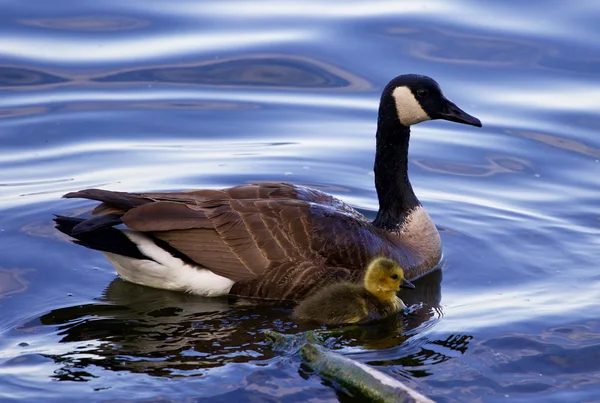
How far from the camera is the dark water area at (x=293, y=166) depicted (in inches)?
318

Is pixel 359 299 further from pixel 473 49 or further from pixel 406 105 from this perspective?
pixel 473 49

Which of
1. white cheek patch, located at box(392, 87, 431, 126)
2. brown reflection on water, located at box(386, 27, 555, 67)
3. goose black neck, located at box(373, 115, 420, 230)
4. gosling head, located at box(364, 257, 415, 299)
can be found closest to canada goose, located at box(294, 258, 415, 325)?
gosling head, located at box(364, 257, 415, 299)

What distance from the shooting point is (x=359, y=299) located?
9.05 meters

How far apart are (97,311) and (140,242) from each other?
72 centimetres

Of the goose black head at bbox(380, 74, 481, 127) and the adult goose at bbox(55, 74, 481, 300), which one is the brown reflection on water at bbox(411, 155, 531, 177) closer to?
the goose black head at bbox(380, 74, 481, 127)

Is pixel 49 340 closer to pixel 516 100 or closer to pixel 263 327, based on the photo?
pixel 263 327

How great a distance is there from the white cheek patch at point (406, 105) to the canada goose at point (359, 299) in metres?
1.93

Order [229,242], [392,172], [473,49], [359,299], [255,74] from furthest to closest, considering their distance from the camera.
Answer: [473,49]
[255,74]
[392,172]
[229,242]
[359,299]

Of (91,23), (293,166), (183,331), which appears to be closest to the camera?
(183,331)

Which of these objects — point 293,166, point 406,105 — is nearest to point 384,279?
point 406,105

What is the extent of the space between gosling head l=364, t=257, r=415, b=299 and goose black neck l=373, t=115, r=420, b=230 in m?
1.53

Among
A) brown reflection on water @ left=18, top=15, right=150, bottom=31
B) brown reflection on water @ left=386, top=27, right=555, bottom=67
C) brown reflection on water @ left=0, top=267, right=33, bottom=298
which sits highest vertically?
brown reflection on water @ left=18, top=15, right=150, bottom=31

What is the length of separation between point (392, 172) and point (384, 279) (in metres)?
1.92

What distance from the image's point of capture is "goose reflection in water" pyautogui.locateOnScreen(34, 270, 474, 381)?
8039 mm
